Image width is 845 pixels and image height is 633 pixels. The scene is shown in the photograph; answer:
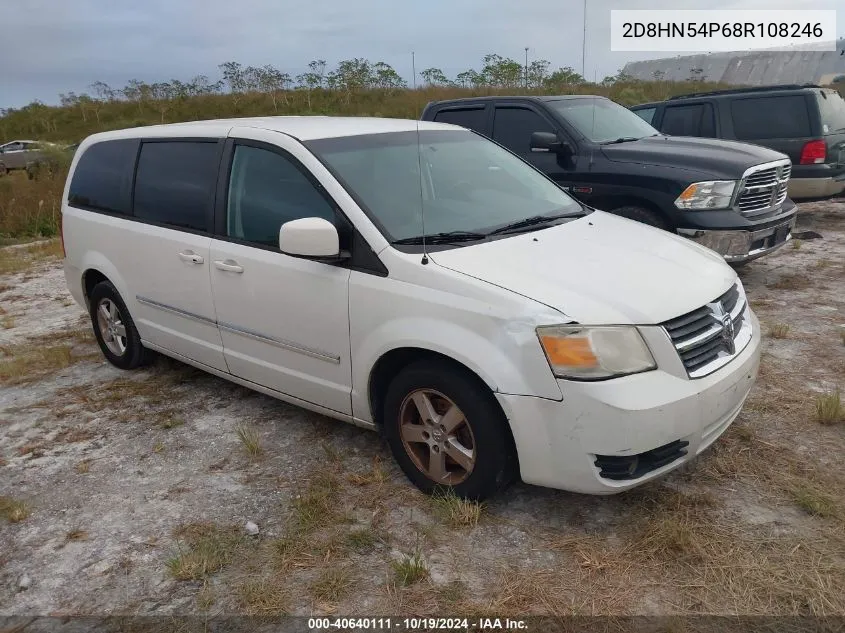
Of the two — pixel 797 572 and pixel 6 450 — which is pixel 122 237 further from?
pixel 797 572

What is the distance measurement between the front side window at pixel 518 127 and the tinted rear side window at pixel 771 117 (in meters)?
3.53

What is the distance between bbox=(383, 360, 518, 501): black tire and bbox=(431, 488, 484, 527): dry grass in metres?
0.04

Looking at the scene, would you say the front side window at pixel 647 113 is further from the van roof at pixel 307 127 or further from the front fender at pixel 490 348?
the front fender at pixel 490 348

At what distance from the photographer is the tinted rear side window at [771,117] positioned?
28.2ft

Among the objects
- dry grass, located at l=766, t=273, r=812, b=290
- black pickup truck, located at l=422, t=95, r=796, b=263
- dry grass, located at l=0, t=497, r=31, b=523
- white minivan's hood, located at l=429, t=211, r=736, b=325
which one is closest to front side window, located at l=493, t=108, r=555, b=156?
black pickup truck, located at l=422, t=95, r=796, b=263

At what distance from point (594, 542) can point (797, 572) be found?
74 centimetres

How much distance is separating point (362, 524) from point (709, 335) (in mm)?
1716

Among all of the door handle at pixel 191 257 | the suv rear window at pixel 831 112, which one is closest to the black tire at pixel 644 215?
the door handle at pixel 191 257

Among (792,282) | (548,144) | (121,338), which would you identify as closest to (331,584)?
(121,338)

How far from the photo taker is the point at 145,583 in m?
2.79

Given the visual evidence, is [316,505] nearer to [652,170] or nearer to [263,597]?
[263,597]

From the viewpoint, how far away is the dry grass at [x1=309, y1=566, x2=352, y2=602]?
2.65 meters

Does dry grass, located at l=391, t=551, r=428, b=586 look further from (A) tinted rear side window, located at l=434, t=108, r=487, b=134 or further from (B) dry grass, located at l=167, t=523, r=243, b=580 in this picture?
(A) tinted rear side window, located at l=434, t=108, r=487, b=134

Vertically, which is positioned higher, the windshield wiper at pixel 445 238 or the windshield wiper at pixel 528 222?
the windshield wiper at pixel 528 222
